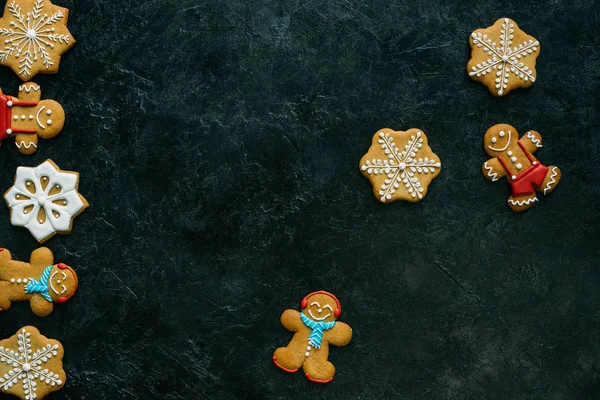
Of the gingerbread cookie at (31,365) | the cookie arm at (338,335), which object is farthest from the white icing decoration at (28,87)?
the cookie arm at (338,335)

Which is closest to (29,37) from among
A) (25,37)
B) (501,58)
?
(25,37)

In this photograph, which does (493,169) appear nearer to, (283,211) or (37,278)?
(283,211)

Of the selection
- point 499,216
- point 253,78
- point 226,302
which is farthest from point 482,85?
point 226,302

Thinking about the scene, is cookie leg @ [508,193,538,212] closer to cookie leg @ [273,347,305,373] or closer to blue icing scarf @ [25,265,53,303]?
cookie leg @ [273,347,305,373]

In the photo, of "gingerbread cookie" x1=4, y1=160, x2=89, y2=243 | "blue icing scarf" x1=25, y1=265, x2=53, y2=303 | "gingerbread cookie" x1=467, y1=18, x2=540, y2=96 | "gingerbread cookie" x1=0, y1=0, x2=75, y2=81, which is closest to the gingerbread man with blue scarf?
"blue icing scarf" x1=25, y1=265, x2=53, y2=303

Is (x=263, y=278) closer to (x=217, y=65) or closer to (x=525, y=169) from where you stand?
(x=217, y=65)
